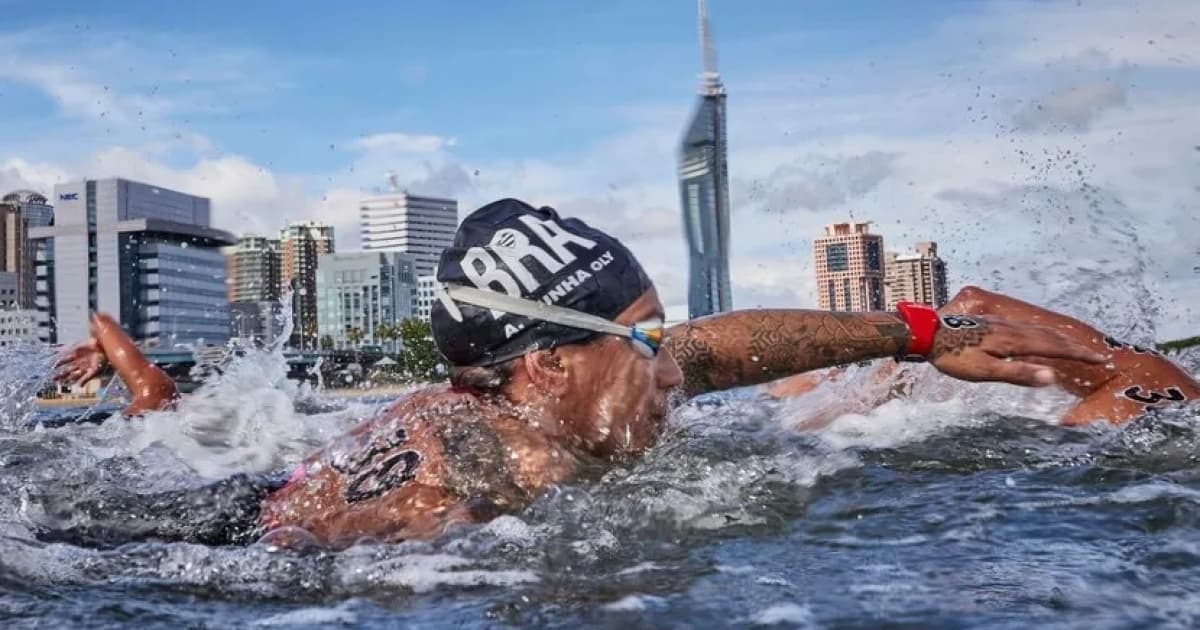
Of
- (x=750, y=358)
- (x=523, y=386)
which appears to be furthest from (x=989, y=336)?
(x=523, y=386)

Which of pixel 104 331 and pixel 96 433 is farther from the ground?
pixel 104 331

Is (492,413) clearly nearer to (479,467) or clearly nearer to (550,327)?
(479,467)

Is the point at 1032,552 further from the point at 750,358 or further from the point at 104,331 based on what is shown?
the point at 104,331

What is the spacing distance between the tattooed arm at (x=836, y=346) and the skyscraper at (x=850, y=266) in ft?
66.5

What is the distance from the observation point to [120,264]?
13612 cm

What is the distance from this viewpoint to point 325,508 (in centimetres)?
341

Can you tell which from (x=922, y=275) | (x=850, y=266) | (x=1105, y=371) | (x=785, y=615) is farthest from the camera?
(x=850, y=266)

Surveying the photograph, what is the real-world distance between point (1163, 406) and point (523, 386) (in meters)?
2.91

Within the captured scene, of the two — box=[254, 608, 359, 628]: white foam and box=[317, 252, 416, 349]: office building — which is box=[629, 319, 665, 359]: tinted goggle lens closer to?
box=[254, 608, 359, 628]: white foam

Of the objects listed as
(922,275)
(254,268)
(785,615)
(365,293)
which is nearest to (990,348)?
(785,615)

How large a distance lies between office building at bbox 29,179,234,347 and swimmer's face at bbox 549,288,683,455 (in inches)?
5457

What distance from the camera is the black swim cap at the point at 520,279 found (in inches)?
135

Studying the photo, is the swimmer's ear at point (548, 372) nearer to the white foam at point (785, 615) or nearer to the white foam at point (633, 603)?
the white foam at point (633, 603)

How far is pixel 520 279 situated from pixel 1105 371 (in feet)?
9.47
